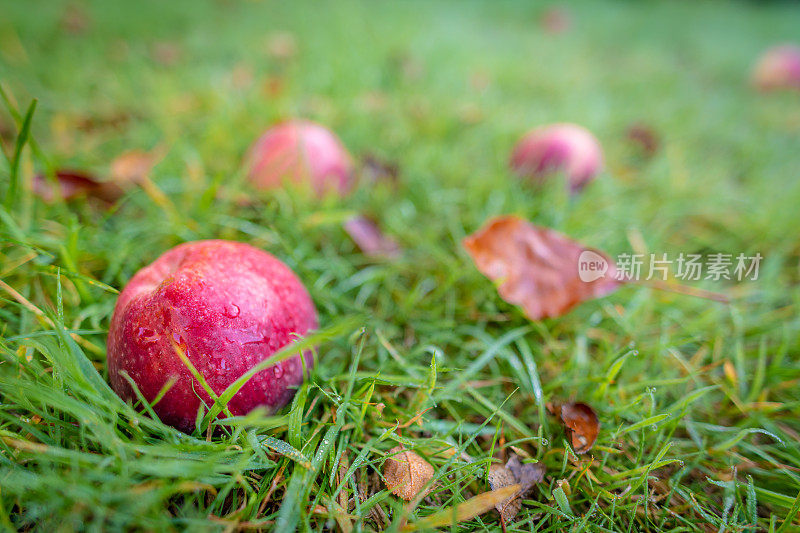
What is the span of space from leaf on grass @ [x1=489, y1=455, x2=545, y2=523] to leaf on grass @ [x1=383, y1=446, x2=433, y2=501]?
6.2 inches

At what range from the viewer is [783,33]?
6.09 meters

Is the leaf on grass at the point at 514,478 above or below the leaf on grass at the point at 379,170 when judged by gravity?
below

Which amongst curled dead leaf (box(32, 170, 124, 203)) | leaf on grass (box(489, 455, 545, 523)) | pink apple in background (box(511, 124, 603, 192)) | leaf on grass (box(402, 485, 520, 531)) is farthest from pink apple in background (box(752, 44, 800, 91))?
curled dead leaf (box(32, 170, 124, 203))

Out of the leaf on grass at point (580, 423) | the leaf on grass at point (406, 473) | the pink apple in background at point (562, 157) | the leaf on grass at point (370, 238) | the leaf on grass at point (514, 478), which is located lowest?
the leaf on grass at point (514, 478)

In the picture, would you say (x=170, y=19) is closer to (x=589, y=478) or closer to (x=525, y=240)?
(x=525, y=240)

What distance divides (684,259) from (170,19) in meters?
4.36

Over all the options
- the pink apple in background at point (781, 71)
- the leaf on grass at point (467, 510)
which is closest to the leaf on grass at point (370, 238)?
the leaf on grass at point (467, 510)

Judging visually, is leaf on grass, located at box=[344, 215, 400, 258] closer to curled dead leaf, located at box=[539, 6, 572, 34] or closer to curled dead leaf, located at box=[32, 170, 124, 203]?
curled dead leaf, located at box=[32, 170, 124, 203]

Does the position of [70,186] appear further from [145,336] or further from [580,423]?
[580,423]

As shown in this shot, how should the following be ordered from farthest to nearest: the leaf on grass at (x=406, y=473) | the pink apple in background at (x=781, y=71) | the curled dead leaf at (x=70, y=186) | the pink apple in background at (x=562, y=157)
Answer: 1. the pink apple in background at (x=781, y=71)
2. the pink apple in background at (x=562, y=157)
3. the curled dead leaf at (x=70, y=186)
4. the leaf on grass at (x=406, y=473)

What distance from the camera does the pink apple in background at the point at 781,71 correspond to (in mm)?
4184

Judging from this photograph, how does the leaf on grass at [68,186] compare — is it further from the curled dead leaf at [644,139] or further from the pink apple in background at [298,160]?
the curled dead leaf at [644,139]

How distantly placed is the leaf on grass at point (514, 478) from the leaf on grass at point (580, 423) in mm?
108

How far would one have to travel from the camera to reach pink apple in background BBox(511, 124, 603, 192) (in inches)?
78.2
